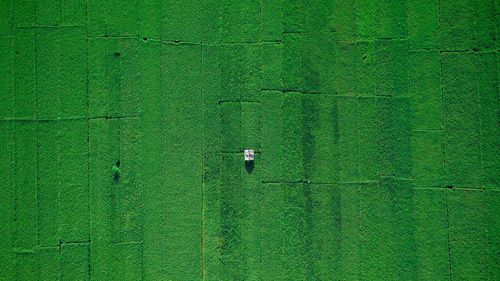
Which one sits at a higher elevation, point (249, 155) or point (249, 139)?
point (249, 139)

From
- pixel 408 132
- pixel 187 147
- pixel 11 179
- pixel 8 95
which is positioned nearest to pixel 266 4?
pixel 187 147

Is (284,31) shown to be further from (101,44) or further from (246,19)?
(101,44)

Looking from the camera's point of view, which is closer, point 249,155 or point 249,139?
point 249,155

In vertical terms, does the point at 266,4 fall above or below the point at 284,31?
above

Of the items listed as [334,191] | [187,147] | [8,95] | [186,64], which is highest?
[186,64]

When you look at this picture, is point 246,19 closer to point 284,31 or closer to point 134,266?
point 284,31

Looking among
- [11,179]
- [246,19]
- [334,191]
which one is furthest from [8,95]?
[334,191]
